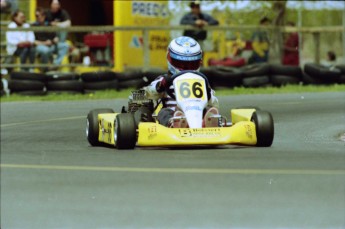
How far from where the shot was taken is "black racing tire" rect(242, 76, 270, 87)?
18.0 metres

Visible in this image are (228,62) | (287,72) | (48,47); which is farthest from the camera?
(228,62)

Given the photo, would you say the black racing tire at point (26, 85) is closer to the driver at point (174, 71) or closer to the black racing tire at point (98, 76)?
the black racing tire at point (98, 76)

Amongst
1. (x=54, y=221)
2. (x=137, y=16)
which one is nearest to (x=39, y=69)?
(x=137, y=16)

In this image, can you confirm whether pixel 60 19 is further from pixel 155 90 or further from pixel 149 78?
pixel 155 90

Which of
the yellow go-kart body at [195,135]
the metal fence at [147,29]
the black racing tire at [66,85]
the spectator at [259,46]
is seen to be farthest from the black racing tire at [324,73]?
the yellow go-kart body at [195,135]

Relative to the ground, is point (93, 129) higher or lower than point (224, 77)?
higher

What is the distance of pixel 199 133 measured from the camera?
8797mm

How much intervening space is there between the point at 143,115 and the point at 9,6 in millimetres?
11654

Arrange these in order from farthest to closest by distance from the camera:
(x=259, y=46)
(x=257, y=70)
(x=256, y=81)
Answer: (x=259, y=46) → (x=257, y=70) → (x=256, y=81)

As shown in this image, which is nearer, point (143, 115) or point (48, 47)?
point (143, 115)

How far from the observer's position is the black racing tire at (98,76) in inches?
684

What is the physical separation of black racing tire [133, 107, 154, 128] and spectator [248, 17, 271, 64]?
1144cm

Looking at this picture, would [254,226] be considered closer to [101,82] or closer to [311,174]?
[311,174]

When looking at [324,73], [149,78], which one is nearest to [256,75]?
[324,73]
